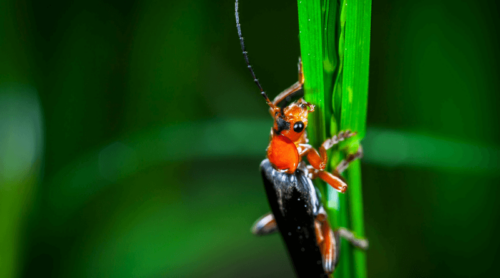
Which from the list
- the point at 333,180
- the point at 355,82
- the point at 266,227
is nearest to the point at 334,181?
the point at 333,180

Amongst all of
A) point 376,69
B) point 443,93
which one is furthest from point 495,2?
point 376,69

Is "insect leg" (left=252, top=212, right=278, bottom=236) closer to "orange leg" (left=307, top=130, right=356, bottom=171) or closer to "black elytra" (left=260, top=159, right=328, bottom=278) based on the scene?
"black elytra" (left=260, top=159, right=328, bottom=278)

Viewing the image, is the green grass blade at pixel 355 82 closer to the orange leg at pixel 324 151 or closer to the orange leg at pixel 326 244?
the orange leg at pixel 324 151

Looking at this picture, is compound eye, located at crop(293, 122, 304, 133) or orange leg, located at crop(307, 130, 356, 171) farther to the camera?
compound eye, located at crop(293, 122, 304, 133)

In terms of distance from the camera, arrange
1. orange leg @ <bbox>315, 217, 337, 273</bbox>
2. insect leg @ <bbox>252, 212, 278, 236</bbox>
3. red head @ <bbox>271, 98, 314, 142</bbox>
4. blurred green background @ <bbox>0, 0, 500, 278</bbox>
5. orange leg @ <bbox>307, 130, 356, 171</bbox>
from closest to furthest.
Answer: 1. orange leg @ <bbox>307, 130, 356, 171</bbox>
2. red head @ <bbox>271, 98, 314, 142</bbox>
3. orange leg @ <bbox>315, 217, 337, 273</bbox>
4. blurred green background @ <bbox>0, 0, 500, 278</bbox>
5. insect leg @ <bbox>252, 212, 278, 236</bbox>

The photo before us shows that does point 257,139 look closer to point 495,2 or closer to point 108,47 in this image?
point 108,47

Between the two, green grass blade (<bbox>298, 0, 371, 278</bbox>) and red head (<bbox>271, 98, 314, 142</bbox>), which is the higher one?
green grass blade (<bbox>298, 0, 371, 278</bbox>)

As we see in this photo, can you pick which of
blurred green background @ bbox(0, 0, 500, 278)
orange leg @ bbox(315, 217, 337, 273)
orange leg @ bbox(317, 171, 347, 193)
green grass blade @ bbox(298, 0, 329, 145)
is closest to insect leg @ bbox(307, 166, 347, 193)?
orange leg @ bbox(317, 171, 347, 193)

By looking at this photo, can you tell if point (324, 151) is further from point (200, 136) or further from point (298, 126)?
point (200, 136)
